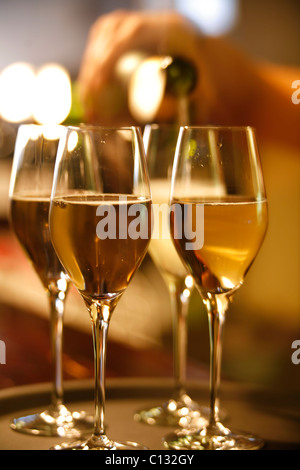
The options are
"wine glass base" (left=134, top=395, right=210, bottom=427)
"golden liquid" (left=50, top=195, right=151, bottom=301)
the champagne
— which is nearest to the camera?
"golden liquid" (left=50, top=195, right=151, bottom=301)

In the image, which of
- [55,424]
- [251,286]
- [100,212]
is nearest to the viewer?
[100,212]

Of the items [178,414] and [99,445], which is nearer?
[99,445]

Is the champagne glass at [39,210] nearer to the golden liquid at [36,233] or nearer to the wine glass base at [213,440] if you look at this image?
the golden liquid at [36,233]

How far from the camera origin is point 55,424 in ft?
2.52

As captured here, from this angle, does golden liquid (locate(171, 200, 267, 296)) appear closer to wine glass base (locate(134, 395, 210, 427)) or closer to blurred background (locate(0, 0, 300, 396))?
wine glass base (locate(134, 395, 210, 427))

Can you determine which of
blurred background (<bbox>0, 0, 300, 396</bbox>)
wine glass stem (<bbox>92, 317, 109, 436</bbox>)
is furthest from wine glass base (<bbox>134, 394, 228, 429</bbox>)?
blurred background (<bbox>0, 0, 300, 396</bbox>)

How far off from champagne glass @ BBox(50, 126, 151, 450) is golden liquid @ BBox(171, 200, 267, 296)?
6 cm

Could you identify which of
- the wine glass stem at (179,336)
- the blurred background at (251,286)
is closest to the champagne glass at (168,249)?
the wine glass stem at (179,336)

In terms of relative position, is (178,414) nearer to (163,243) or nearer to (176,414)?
(176,414)

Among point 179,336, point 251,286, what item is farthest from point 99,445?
point 251,286

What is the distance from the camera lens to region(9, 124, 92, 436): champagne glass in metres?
0.79

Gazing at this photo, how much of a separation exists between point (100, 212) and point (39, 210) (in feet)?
0.58

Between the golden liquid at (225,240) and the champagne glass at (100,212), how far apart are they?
0.06 metres

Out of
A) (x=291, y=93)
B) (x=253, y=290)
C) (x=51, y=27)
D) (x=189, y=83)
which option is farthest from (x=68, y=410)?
(x=51, y=27)
